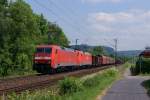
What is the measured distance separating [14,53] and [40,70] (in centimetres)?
1298

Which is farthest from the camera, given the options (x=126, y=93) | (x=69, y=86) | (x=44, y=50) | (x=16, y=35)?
(x=16, y=35)

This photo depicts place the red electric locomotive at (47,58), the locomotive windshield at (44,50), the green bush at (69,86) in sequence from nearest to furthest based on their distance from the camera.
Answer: the green bush at (69,86), the red electric locomotive at (47,58), the locomotive windshield at (44,50)

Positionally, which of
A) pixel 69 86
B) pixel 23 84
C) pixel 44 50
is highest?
pixel 44 50

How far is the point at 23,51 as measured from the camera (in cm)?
6850

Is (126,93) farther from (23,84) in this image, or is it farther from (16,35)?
(16,35)

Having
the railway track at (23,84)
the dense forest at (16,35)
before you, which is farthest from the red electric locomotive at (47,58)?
the railway track at (23,84)

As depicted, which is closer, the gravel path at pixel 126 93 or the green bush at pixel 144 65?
the gravel path at pixel 126 93

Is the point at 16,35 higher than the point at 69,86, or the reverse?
the point at 16,35

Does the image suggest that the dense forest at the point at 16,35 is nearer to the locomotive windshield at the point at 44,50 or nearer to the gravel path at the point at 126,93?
the locomotive windshield at the point at 44,50

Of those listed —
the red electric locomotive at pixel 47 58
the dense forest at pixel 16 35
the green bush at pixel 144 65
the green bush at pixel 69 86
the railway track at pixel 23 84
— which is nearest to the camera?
the green bush at pixel 69 86

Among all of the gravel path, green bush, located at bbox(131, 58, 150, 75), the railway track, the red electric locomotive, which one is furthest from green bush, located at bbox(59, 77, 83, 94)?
green bush, located at bbox(131, 58, 150, 75)

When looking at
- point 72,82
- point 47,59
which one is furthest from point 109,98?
point 47,59

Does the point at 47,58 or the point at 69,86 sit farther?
the point at 47,58

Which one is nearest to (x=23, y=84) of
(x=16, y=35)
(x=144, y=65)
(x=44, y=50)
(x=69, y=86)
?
(x=69, y=86)
